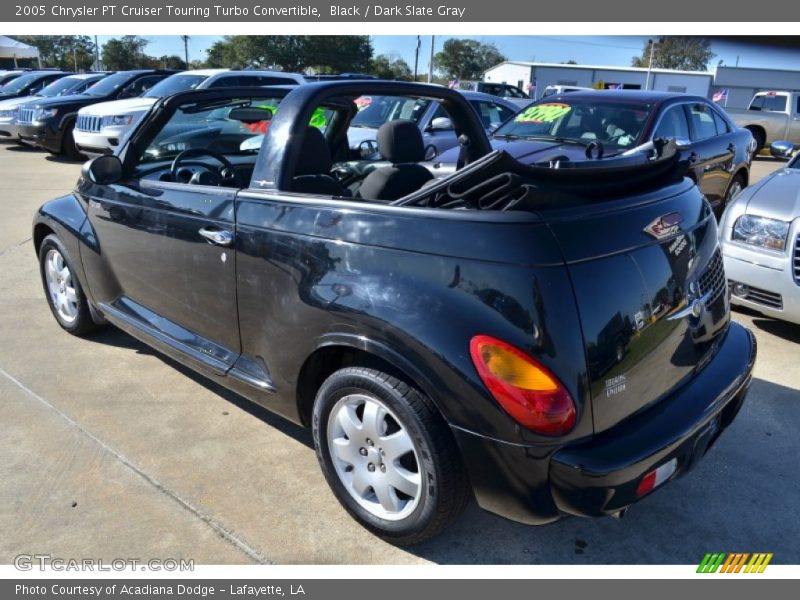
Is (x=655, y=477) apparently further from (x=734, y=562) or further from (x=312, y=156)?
(x=312, y=156)

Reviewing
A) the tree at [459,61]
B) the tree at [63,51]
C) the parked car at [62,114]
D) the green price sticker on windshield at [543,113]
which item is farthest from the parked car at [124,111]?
the tree at [459,61]

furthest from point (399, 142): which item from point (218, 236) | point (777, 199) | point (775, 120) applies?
point (775, 120)

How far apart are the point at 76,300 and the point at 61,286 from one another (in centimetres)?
22

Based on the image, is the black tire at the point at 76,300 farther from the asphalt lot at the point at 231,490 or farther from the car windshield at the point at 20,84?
the car windshield at the point at 20,84

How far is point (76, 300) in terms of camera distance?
4.21 m

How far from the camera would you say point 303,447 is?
3164 millimetres

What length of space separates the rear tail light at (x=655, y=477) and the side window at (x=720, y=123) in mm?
6705

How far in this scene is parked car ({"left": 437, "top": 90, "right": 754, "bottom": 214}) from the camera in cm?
648

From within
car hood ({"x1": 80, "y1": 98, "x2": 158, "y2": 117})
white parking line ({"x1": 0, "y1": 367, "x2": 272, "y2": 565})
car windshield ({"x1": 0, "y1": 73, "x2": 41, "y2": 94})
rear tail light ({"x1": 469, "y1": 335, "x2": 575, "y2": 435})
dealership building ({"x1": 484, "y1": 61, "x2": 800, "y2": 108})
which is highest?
dealership building ({"x1": 484, "y1": 61, "x2": 800, "y2": 108})

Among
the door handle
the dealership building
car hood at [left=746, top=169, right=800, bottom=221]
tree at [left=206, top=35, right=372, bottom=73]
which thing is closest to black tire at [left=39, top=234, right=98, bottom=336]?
the door handle

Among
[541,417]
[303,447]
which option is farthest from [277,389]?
[541,417]

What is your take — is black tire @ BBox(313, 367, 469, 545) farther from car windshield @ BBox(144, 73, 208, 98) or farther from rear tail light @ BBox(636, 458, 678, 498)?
car windshield @ BBox(144, 73, 208, 98)

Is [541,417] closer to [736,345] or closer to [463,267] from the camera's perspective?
[463,267]

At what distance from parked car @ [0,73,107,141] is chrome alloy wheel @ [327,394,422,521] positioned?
46.9ft
